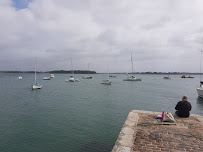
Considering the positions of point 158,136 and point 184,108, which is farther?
point 184,108

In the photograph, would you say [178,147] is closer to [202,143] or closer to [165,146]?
[165,146]

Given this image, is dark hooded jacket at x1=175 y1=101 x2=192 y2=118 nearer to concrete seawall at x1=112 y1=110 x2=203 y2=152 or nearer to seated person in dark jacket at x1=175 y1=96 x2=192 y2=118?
seated person in dark jacket at x1=175 y1=96 x2=192 y2=118

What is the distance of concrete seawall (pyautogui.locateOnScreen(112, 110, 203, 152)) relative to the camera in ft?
18.4

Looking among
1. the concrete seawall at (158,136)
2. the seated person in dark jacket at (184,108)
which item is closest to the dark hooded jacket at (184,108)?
the seated person in dark jacket at (184,108)

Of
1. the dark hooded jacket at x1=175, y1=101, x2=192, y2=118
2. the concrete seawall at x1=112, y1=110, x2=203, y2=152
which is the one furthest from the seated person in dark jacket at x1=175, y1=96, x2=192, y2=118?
the concrete seawall at x1=112, y1=110, x2=203, y2=152

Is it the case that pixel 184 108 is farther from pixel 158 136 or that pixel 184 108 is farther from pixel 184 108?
pixel 158 136

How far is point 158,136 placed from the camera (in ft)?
21.4

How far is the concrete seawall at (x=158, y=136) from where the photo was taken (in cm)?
562

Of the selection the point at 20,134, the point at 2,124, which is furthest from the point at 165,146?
the point at 2,124

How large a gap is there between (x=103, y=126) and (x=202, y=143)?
8909 mm

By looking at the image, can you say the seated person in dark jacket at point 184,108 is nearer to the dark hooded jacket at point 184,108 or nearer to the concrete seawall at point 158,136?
the dark hooded jacket at point 184,108

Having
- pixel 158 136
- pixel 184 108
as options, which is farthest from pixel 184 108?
pixel 158 136

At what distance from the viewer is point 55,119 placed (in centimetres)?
1576

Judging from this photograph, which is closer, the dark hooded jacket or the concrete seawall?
the concrete seawall
